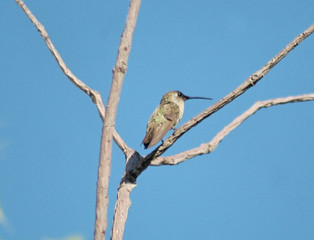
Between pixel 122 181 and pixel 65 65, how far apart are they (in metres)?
1.48

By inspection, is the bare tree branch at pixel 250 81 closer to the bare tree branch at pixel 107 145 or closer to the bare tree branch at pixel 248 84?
the bare tree branch at pixel 248 84

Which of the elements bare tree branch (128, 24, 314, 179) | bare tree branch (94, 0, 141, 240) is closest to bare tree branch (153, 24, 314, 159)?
bare tree branch (128, 24, 314, 179)

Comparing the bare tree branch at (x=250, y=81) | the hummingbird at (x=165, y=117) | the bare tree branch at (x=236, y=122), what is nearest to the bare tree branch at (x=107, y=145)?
the bare tree branch at (x=250, y=81)

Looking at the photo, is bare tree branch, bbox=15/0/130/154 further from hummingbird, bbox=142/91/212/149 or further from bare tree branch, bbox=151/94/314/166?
bare tree branch, bbox=151/94/314/166

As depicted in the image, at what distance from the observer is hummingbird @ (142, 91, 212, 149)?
20.5ft

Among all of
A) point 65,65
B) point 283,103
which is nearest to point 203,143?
point 283,103

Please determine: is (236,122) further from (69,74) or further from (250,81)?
(69,74)

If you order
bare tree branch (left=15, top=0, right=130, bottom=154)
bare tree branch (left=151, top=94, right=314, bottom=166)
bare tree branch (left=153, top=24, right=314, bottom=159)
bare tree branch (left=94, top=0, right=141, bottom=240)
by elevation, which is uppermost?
bare tree branch (left=15, top=0, right=130, bottom=154)

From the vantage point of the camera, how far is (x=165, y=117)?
698 centimetres

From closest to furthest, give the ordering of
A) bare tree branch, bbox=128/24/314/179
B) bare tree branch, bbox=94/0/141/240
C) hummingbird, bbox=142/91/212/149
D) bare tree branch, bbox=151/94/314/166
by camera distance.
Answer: bare tree branch, bbox=94/0/141/240
bare tree branch, bbox=128/24/314/179
bare tree branch, bbox=151/94/314/166
hummingbird, bbox=142/91/212/149

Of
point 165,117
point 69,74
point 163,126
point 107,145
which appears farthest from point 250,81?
point 165,117

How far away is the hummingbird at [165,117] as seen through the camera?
6.26 m

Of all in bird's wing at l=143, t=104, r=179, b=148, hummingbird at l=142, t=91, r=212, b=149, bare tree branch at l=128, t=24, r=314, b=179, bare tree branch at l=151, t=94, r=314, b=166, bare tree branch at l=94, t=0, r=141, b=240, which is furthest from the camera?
hummingbird at l=142, t=91, r=212, b=149

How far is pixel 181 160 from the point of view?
500 centimetres
